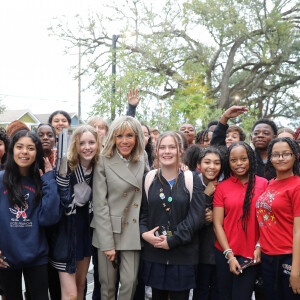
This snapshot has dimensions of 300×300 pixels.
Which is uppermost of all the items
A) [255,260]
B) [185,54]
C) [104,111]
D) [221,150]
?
[185,54]

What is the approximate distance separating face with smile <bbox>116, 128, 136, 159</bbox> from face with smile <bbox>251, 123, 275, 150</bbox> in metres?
1.70

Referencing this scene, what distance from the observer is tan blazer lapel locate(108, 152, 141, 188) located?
314 centimetres

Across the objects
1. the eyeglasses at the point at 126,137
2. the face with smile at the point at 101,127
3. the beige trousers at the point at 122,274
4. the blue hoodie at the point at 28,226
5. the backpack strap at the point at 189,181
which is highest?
the face with smile at the point at 101,127

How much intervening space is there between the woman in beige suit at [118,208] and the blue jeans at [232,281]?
764 millimetres

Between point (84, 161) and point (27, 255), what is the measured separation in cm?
98

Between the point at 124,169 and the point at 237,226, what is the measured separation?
1.16 m

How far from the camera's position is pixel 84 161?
10.6 ft

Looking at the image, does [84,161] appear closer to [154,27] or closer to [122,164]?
[122,164]

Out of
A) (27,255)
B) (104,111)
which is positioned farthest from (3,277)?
(104,111)

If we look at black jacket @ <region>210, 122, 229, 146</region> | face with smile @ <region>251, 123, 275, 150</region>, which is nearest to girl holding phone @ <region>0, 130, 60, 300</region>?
black jacket @ <region>210, 122, 229, 146</region>

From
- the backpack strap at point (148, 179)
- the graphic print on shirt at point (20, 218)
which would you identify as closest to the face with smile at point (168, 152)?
the backpack strap at point (148, 179)

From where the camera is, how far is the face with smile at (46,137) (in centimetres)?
380

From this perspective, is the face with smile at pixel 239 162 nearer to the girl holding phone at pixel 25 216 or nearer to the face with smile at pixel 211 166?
the face with smile at pixel 211 166

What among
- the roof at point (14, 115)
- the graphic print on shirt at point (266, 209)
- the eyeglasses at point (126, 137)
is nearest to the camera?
the graphic print on shirt at point (266, 209)
